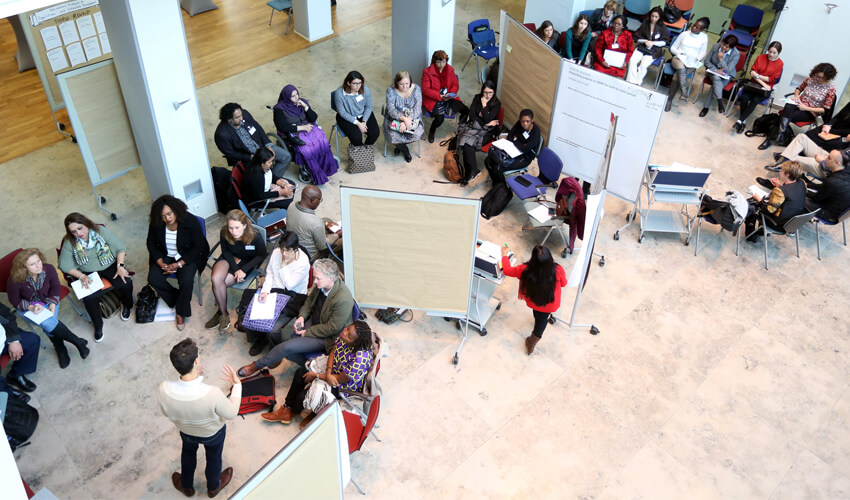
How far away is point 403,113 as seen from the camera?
871cm

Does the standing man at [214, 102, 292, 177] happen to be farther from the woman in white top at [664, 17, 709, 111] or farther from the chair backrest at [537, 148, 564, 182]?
the woman in white top at [664, 17, 709, 111]

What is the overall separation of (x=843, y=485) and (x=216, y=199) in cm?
694

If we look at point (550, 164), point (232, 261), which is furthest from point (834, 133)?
point (232, 261)

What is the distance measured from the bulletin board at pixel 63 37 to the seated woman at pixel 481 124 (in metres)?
4.73

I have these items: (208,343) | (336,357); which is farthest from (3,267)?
(336,357)

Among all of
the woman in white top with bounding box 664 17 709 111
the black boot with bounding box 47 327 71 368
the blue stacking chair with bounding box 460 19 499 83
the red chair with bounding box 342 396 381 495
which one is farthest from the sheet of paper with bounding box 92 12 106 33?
the woman in white top with bounding box 664 17 709 111

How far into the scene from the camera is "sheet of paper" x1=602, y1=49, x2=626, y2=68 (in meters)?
10.1

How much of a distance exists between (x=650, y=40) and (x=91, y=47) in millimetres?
8172

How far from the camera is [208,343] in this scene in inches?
258

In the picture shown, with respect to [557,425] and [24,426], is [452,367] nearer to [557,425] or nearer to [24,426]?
[557,425]

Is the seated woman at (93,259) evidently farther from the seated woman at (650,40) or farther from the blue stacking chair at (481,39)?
the seated woman at (650,40)

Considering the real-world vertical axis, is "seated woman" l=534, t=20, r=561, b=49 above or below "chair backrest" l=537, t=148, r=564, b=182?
above

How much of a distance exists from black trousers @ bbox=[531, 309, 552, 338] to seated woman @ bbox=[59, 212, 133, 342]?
402cm

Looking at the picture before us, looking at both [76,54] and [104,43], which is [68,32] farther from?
[104,43]
